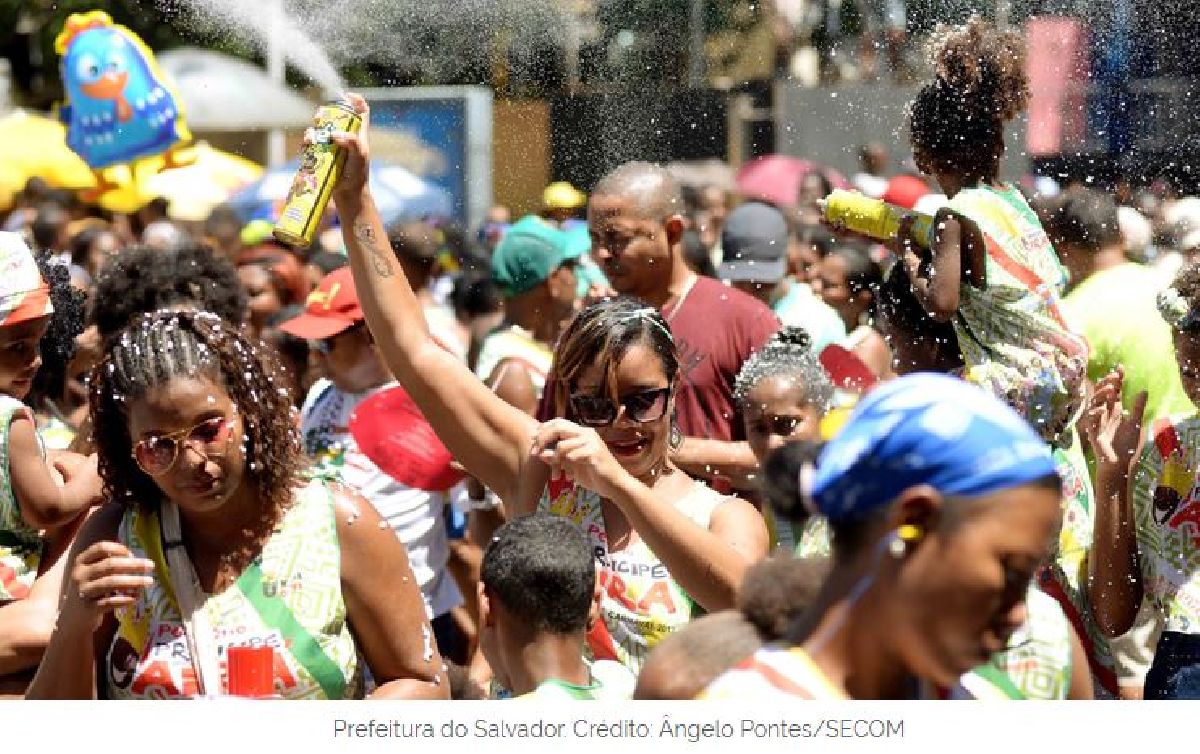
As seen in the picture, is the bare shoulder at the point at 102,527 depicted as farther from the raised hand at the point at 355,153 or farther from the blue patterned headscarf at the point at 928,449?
the blue patterned headscarf at the point at 928,449

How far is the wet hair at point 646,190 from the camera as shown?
18.7ft

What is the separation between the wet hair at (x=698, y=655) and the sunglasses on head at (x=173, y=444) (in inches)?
49.2

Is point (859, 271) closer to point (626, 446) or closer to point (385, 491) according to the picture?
point (385, 491)

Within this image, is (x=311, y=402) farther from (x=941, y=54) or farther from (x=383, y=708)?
(x=383, y=708)

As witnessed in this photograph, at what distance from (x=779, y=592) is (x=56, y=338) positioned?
11.3ft

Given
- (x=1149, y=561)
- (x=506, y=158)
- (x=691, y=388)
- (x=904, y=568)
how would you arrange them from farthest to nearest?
(x=506, y=158)
(x=691, y=388)
(x=1149, y=561)
(x=904, y=568)

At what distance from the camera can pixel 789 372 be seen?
4848 millimetres

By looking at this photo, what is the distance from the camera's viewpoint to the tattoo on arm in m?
3.77

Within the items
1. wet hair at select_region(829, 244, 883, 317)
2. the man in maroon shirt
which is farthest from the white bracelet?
wet hair at select_region(829, 244, 883, 317)

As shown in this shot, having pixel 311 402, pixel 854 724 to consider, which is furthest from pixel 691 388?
pixel 854 724

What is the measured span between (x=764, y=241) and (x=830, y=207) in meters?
2.67

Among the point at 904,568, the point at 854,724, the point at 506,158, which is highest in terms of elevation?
the point at 904,568

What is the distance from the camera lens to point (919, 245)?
14.9 feet

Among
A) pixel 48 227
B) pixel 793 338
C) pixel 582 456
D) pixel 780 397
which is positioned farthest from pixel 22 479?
pixel 48 227
